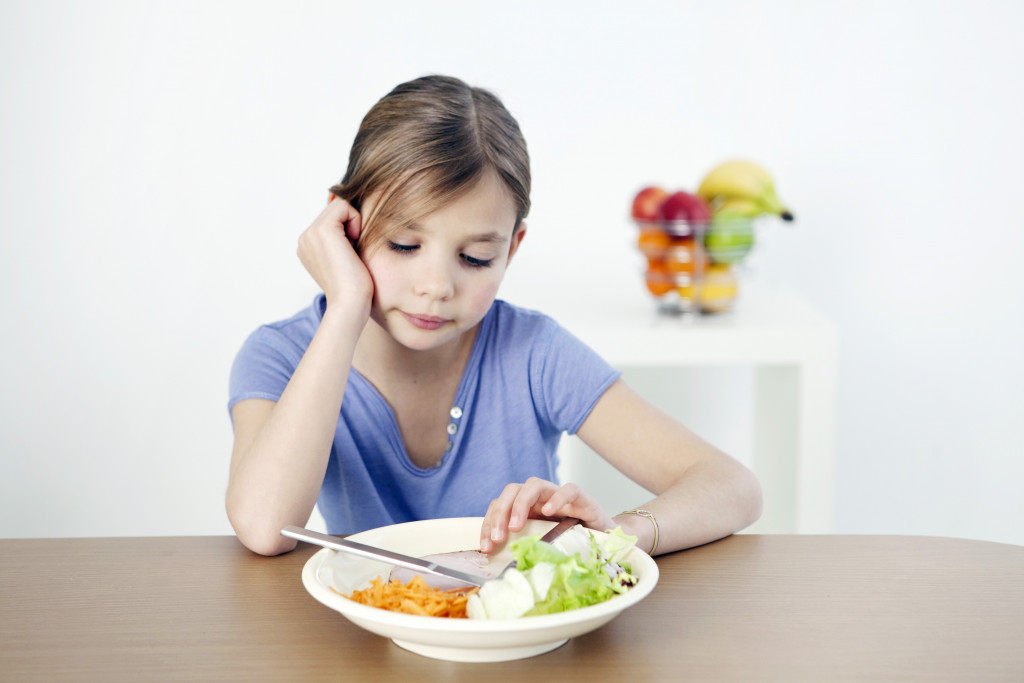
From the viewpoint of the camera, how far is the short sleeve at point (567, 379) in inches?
46.0

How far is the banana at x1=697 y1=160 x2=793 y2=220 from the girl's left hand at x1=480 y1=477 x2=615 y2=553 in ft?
3.54

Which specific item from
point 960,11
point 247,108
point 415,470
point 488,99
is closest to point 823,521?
point 415,470

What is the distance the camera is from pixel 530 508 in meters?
0.82

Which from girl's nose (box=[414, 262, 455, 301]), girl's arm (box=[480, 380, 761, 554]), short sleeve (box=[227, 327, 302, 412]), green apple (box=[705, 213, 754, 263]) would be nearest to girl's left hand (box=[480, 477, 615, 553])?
girl's arm (box=[480, 380, 761, 554])

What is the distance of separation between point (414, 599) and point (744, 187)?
1.27 m

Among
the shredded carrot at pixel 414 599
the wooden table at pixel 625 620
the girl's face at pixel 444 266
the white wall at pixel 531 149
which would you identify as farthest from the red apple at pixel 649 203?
the shredded carrot at pixel 414 599

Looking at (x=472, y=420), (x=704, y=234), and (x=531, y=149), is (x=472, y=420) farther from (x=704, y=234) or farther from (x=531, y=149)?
(x=531, y=149)

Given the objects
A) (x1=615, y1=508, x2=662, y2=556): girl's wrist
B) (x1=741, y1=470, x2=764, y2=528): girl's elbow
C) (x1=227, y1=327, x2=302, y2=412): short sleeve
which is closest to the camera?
(x1=615, y1=508, x2=662, y2=556): girl's wrist

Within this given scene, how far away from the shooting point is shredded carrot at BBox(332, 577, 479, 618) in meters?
0.68

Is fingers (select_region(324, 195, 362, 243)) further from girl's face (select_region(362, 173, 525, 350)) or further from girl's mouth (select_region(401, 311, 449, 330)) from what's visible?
girl's mouth (select_region(401, 311, 449, 330))

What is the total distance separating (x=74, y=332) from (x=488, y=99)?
5.24ft

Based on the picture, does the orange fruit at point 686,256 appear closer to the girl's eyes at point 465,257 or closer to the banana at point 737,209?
the banana at point 737,209

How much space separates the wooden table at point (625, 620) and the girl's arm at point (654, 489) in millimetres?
29

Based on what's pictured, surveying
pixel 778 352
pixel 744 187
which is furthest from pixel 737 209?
pixel 778 352
